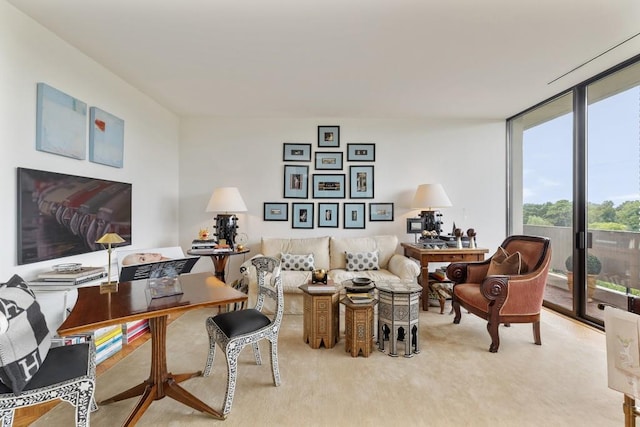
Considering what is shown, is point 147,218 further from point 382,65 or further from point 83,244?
point 382,65

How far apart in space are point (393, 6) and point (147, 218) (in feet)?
11.5

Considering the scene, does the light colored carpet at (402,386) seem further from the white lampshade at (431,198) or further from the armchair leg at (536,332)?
the white lampshade at (431,198)

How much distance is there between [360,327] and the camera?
2592 millimetres

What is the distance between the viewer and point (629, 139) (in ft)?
9.80

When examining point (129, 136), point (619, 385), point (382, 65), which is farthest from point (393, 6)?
point (129, 136)

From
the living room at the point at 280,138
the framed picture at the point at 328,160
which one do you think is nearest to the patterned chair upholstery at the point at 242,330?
the living room at the point at 280,138

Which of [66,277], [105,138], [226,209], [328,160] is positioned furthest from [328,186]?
[66,277]

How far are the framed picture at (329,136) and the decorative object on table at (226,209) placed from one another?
1.48 m

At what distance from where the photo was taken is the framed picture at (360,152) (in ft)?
15.2

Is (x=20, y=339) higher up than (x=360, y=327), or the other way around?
(x=20, y=339)

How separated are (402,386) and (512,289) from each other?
4.69 ft

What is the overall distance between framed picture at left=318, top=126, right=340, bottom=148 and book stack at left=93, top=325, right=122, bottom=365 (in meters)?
3.36

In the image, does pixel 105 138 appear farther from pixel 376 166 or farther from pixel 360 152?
pixel 376 166

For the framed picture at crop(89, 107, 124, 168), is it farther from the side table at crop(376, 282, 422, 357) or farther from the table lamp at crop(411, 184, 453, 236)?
the table lamp at crop(411, 184, 453, 236)
